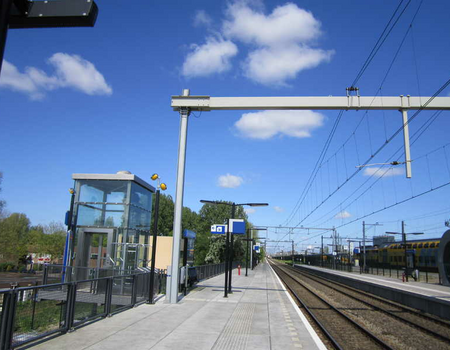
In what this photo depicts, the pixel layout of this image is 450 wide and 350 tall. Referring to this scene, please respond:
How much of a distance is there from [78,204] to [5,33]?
12864 millimetres

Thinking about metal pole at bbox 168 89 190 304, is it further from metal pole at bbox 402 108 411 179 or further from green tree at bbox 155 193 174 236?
green tree at bbox 155 193 174 236

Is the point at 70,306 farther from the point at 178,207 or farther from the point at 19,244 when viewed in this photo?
→ the point at 19,244

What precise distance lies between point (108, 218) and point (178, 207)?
2.96 m

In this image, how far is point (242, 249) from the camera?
5988 centimetres

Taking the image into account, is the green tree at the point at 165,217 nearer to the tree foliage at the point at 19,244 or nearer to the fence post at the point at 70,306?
the tree foliage at the point at 19,244

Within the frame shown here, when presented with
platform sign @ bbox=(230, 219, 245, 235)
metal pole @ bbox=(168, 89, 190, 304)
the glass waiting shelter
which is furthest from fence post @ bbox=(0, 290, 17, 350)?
platform sign @ bbox=(230, 219, 245, 235)

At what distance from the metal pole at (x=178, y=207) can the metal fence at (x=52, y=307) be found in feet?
5.59

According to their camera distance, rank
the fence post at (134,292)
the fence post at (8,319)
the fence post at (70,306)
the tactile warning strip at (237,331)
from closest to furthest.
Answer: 1. the fence post at (8,319)
2. the tactile warning strip at (237,331)
3. the fence post at (70,306)
4. the fence post at (134,292)

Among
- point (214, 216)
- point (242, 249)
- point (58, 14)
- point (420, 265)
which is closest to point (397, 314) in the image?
point (58, 14)

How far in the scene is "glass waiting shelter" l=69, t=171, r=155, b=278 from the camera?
14.6m

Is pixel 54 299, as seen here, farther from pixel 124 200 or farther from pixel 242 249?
pixel 242 249

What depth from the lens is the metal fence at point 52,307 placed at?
6.52m

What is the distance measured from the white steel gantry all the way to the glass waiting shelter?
6.63ft

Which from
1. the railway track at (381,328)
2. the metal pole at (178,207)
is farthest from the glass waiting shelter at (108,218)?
the railway track at (381,328)
